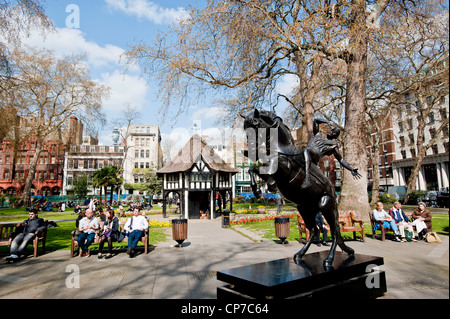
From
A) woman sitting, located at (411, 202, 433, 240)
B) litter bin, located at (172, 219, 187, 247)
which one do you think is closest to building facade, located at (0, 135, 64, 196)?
litter bin, located at (172, 219, 187, 247)

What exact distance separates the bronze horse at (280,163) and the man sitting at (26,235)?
886cm

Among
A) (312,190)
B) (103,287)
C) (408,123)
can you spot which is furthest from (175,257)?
(408,123)

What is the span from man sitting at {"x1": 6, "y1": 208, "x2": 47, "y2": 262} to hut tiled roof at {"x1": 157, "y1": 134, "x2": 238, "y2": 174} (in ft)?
52.2

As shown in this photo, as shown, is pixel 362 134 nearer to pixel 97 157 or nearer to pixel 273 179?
pixel 273 179

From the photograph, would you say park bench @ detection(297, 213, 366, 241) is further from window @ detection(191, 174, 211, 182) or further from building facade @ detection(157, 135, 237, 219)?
window @ detection(191, 174, 211, 182)

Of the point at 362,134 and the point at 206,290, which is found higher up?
the point at 362,134

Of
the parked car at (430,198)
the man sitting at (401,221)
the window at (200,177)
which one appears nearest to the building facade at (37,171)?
the window at (200,177)

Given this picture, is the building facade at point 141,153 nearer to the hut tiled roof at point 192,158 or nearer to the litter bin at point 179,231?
the hut tiled roof at point 192,158

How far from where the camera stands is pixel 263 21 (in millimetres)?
13320

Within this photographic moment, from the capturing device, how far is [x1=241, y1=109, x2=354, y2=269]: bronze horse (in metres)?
4.58

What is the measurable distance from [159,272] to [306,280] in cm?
431

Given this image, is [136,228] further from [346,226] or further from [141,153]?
[141,153]

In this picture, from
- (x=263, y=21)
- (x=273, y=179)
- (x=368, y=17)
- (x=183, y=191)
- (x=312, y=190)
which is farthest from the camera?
(x=183, y=191)
